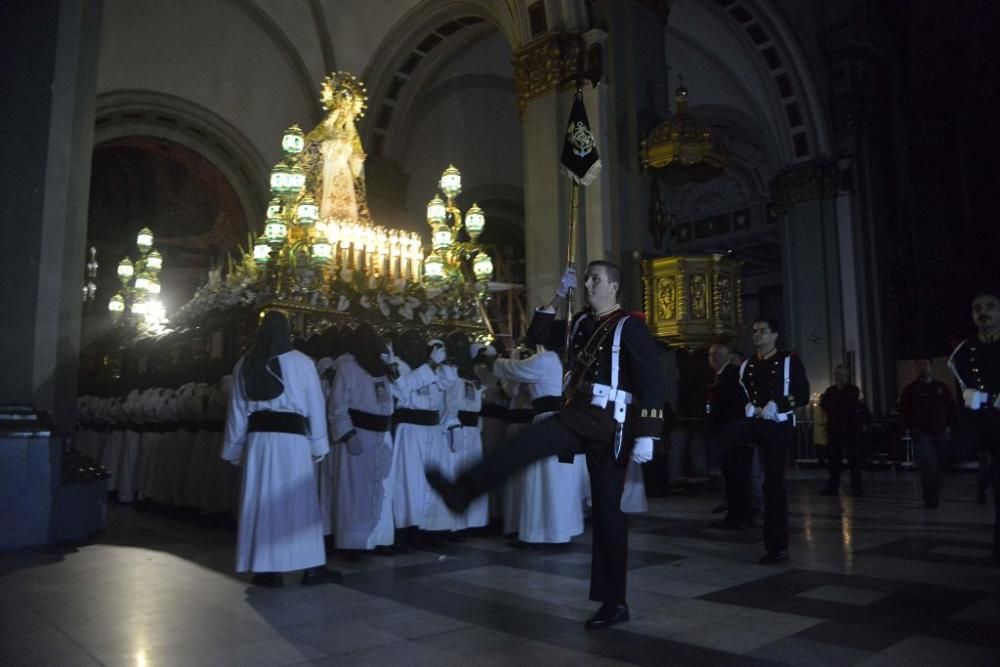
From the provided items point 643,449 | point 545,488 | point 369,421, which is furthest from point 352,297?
point 643,449

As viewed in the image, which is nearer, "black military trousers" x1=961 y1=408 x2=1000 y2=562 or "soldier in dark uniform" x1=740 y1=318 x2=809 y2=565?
"black military trousers" x1=961 y1=408 x2=1000 y2=562

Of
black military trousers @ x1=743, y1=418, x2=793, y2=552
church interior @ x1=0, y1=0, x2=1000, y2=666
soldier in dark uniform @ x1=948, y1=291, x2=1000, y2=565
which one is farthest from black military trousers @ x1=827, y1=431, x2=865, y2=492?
black military trousers @ x1=743, y1=418, x2=793, y2=552

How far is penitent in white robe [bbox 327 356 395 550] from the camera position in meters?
5.83

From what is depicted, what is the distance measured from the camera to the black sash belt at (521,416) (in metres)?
→ 7.16

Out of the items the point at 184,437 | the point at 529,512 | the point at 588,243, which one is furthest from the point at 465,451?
the point at 588,243

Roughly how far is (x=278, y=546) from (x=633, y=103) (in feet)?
27.9

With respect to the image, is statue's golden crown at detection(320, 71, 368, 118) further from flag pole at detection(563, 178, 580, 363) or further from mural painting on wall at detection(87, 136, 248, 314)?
mural painting on wall at detection(87, 136, 248, 314)

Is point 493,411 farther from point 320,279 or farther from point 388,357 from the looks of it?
point 320,279

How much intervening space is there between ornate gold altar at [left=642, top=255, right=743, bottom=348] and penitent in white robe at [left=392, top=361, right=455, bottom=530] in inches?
185

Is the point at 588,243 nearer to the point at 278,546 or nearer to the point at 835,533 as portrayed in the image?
the point at 835,533

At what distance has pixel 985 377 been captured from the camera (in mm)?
5273

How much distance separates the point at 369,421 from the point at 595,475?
2.60 meters

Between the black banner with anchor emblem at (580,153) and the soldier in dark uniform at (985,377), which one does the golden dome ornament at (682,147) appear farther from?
the soldier in dark uniform at (985,377)

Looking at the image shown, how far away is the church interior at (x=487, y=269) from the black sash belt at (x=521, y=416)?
63 millimetres
